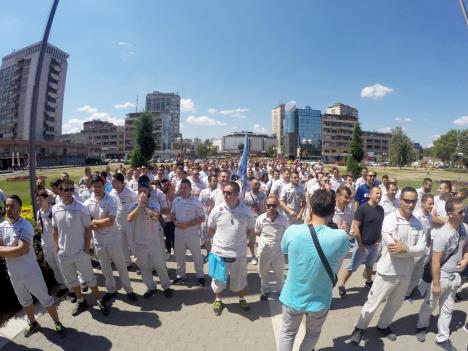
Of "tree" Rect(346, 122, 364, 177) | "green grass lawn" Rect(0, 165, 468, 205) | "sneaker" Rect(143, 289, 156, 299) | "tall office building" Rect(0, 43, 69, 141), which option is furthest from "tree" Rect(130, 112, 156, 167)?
"tall office building" Rect(0, 43, 69, 141)

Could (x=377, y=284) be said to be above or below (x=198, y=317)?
above

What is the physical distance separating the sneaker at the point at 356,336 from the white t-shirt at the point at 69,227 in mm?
4141

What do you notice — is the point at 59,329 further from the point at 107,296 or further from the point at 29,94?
the point at 29,94

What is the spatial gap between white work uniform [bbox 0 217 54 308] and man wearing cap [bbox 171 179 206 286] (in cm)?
233

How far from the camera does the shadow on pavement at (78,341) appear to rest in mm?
4078

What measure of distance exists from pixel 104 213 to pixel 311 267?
360 centimetres

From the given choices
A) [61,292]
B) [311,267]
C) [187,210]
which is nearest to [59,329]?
[61,292]

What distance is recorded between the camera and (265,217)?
17.5 feet

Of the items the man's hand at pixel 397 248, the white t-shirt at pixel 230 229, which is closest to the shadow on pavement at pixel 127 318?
the white t-shirt at pixel 230 229

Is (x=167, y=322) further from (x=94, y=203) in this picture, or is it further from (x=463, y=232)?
(x=463, y=232)

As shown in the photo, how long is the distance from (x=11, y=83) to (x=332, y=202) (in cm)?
11296

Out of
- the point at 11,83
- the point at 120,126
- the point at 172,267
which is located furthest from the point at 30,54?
the point at 172,267

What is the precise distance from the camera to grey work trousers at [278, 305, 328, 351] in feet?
10.0

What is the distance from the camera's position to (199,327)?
4.53m
